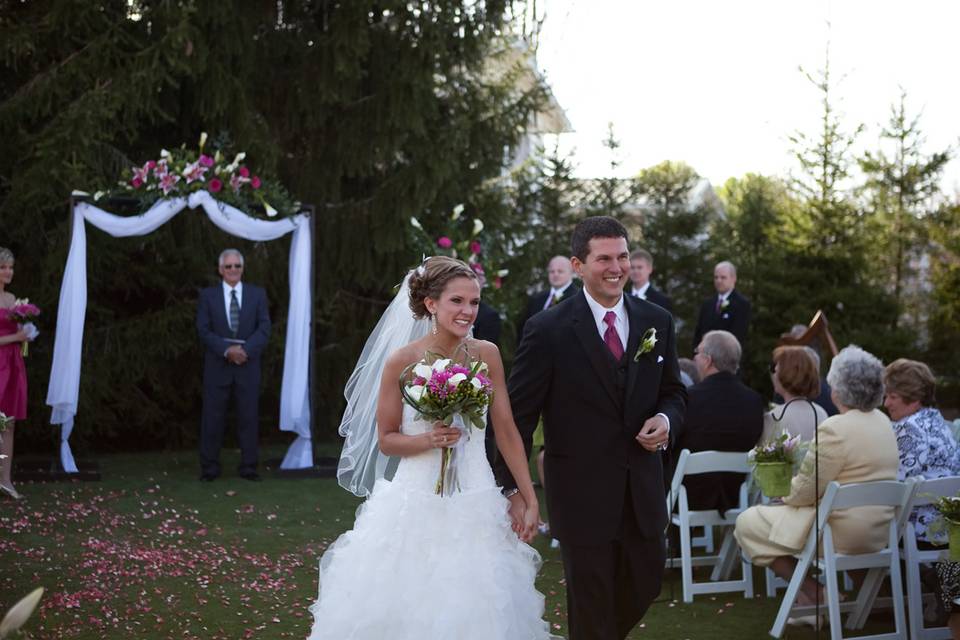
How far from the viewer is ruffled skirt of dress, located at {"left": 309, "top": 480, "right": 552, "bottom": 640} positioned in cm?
462

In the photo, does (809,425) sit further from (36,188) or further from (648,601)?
(36,188)

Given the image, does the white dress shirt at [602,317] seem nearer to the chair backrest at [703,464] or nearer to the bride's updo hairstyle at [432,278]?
the bride's updo hairstyle at [432,278]

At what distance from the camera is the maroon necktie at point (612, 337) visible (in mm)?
4875

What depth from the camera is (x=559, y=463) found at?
4.87 metres

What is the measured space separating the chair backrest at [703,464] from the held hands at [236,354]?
5588 mm

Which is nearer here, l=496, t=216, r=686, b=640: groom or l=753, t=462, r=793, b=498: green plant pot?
l=496, t=216, r=686, b=640: groom

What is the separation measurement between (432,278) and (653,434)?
1.12 m

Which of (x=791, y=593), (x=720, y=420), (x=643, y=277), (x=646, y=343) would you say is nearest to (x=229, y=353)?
(x=643, y=277)

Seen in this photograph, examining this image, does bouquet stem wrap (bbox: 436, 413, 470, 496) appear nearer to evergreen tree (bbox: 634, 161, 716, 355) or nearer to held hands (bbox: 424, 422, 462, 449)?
held hands (bbox: 424, 422, 462, 449)

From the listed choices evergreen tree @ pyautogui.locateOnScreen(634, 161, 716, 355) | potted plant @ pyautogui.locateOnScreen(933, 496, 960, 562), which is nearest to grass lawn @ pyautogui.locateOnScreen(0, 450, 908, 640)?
potted plant @ pyautogui.locateOnScreen(933, 496, 960, 562)

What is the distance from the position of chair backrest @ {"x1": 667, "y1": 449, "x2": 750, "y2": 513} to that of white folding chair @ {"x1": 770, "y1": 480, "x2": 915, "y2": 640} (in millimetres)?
968

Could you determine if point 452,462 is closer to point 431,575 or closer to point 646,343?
point 431,575

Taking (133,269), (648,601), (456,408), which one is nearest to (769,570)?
(648,601)

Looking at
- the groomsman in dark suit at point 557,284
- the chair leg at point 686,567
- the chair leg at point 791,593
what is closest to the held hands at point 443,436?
the chair leg at point 791,593
